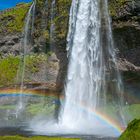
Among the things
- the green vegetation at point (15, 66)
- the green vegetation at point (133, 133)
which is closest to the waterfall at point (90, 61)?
the green vegetation at point (15, 66)

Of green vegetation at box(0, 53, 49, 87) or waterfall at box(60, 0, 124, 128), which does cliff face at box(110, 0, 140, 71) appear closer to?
waterfall at box(60, 0, 124, 128)

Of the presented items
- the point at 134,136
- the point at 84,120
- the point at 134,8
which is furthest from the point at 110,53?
the point at 134,136

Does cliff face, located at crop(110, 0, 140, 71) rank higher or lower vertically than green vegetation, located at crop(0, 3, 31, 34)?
lower

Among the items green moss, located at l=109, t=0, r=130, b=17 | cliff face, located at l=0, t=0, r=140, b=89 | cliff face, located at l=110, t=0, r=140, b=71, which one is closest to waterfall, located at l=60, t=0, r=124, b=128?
green moss, located at l=109, t=0, r=130, b=17

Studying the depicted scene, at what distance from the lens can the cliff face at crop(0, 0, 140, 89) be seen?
4075cm

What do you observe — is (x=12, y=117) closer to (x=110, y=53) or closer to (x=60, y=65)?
(x=60, y=65)

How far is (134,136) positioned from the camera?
11016 mm

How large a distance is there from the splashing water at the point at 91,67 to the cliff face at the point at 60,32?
43.8 inches

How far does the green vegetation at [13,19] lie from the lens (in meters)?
57.1

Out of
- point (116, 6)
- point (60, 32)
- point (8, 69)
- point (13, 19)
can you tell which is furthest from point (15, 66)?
point (116, 6)

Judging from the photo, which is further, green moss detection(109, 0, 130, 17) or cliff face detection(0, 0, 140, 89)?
green moss detection(109, 0, 130, 17)

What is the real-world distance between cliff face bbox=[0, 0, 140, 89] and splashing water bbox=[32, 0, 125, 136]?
1.11 m

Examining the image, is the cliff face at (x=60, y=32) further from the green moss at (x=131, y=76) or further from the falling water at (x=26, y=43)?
the falling water at (x=26, y=43)

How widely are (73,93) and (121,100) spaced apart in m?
6.34
